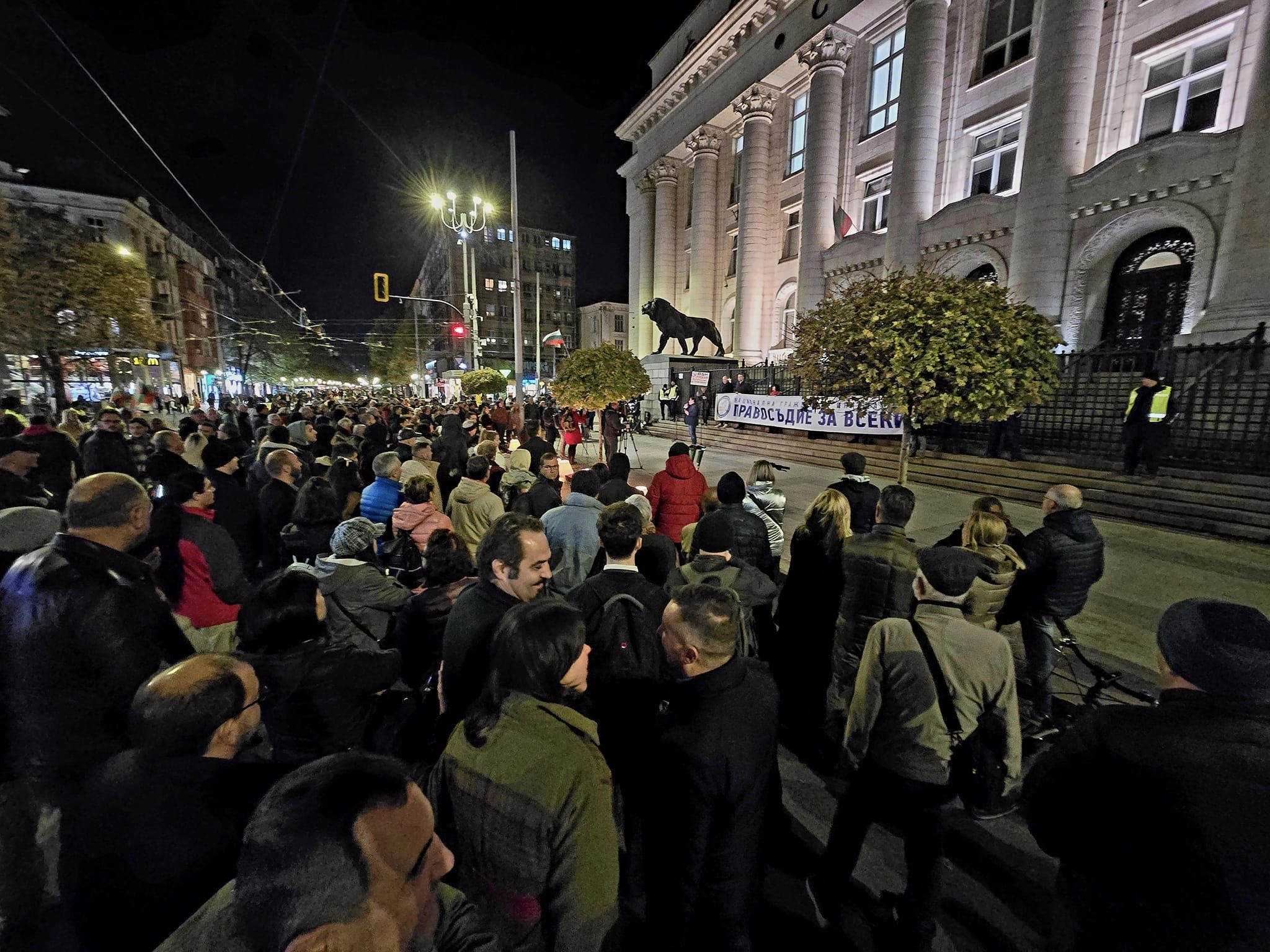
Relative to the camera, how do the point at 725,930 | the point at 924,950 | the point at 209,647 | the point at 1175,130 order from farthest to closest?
the point at 1175,130, the point at 209,647, the point at 924,950, the point at 725,930

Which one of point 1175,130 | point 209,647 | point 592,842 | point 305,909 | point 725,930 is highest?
point 1175,130

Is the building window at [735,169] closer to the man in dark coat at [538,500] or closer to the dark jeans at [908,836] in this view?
the man in dark coat at [538,500]

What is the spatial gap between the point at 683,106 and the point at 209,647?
121 ft

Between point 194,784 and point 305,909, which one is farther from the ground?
point 305,909

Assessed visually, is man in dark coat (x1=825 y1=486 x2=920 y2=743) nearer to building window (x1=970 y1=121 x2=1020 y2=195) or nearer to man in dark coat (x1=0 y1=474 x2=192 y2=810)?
man in dark coat (x1=0 y1=474 x2=192 y2=810)

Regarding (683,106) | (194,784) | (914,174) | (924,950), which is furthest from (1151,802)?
(683,106)

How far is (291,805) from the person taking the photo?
2.75ft

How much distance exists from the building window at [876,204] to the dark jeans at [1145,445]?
15920 millimetres

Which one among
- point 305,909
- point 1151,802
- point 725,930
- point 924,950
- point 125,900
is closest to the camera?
point 305,909

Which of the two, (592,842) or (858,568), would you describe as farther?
(858,568)

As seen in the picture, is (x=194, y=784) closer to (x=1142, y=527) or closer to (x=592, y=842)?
(x=592, y=842)

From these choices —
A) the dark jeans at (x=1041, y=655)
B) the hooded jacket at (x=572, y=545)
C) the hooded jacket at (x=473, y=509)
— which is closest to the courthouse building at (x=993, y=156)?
the dark jeans at (x=1041, y=655)

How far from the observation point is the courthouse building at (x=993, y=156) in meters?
12.4

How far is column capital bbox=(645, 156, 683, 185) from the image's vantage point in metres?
33.5
